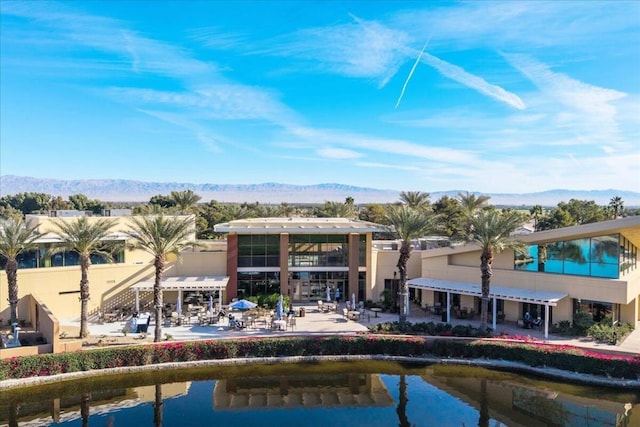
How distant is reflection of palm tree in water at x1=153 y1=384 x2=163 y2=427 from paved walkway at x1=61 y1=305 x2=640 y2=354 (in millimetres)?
4610

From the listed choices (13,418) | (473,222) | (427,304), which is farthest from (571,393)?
(13,418)

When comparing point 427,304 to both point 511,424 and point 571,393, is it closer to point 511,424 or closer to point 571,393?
point 571,393

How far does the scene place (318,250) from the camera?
111ft

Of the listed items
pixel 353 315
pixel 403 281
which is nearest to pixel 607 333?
pixel 403 281

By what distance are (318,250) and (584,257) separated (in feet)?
53.9

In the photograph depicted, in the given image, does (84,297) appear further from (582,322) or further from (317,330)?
(582,322)

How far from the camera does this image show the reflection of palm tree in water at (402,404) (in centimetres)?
1742

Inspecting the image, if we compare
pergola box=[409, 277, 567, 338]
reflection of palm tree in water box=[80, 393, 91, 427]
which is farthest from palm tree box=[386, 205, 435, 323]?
reflection of palm tree in water box=[80, 393, 91, 427]

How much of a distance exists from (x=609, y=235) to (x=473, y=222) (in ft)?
24.1

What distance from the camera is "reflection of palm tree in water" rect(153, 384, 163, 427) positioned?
17312 mm

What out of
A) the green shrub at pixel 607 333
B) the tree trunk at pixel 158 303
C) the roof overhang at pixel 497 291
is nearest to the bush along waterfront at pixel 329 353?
the tree trunk at pixel 158 303

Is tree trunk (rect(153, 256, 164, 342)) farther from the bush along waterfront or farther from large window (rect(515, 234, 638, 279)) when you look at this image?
large window (rect(515, 234, 638, 279))

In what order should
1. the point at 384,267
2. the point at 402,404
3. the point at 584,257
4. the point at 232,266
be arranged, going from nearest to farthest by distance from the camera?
the point at 402,404 → the point at 584,257 → the point at 232,266 → the point at 384,267

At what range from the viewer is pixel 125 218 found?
32.2 meters
